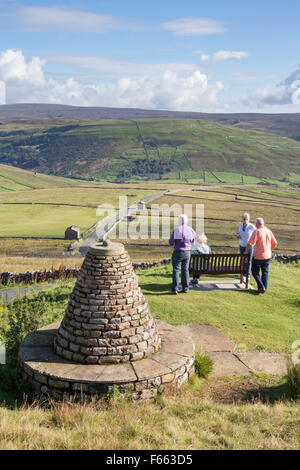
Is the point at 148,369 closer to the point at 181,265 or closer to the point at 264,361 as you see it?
the point at 264,361

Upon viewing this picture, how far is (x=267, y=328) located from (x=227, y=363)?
2.27 metres

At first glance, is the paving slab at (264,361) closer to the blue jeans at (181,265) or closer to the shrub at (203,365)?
the shrub at (203,365)

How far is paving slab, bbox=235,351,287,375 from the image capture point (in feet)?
26.4

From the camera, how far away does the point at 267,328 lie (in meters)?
10.1

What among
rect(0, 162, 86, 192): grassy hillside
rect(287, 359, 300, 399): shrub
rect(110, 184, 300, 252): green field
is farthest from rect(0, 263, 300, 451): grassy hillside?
rect(0, 162, 86, 192): grassy hillside

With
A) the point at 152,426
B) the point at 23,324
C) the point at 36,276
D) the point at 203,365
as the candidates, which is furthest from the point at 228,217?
the point at 152,426

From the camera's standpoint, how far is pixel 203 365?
7.88 metres

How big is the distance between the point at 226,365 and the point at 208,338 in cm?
123

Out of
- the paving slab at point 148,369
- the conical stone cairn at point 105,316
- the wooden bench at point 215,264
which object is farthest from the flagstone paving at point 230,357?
the wooden bench at point 215,264

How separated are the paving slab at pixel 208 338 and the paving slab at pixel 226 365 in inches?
9.2

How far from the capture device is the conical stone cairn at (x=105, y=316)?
7.09m
